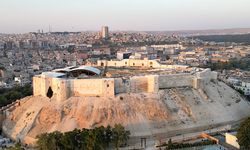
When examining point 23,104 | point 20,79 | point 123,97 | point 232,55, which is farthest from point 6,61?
point 123,97

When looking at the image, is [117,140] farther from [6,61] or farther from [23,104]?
[6,61]

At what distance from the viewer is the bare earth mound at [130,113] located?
2520 cm

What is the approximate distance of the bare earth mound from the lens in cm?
2520

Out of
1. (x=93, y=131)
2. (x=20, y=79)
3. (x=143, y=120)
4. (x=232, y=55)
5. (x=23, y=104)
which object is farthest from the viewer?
(x=232, y=55)

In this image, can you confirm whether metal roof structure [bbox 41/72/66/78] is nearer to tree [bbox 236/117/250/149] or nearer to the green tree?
the green tree

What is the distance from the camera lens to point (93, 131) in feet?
73.0

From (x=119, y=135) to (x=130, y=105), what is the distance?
161 inches

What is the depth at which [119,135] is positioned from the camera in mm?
22594

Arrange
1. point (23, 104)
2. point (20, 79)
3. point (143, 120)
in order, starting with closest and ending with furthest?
point (143, 120) < point (23, 104) < point (20, 79)

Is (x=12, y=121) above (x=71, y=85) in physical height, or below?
below

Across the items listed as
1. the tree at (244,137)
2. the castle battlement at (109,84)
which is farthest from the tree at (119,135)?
the tree at (244,137)

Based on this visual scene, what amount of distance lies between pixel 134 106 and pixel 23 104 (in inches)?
337

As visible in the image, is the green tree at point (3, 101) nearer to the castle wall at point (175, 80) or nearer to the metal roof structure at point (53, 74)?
the metal roof structure at point (53, 74)

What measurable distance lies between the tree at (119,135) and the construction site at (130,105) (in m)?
1.61
